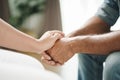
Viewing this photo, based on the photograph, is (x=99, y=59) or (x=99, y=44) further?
(x=99, y=59)

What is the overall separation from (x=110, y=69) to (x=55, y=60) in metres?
0.37

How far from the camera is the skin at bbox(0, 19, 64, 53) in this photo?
113 centimetres

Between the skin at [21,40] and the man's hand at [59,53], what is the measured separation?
3 centimetres

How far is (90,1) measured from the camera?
179 centimetres

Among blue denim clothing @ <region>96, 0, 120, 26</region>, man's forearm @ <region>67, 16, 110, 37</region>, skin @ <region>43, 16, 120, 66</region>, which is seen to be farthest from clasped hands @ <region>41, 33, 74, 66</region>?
blue denim clothing @ <region>96, 0, 120, 26</region>

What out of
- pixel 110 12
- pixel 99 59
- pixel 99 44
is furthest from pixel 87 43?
pixel 110 12

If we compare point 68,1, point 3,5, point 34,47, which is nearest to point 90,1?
point 68,1

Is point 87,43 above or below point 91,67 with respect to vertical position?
above

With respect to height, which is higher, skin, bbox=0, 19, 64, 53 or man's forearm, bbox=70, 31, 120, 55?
man's forearm, bbox=70, 31, 120, 55

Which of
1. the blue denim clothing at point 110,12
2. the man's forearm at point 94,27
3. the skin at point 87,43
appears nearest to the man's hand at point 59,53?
the skin at point 87,43

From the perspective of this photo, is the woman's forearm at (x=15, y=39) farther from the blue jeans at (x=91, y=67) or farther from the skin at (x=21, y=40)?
the blue jeans at (x=91, y=67)

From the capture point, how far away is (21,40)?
1177mm

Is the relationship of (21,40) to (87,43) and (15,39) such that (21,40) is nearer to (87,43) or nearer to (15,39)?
(15,39)

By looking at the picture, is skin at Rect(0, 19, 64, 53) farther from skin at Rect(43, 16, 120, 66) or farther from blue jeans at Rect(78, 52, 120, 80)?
blue jeans at Rect(78, 52, 120, 80)
